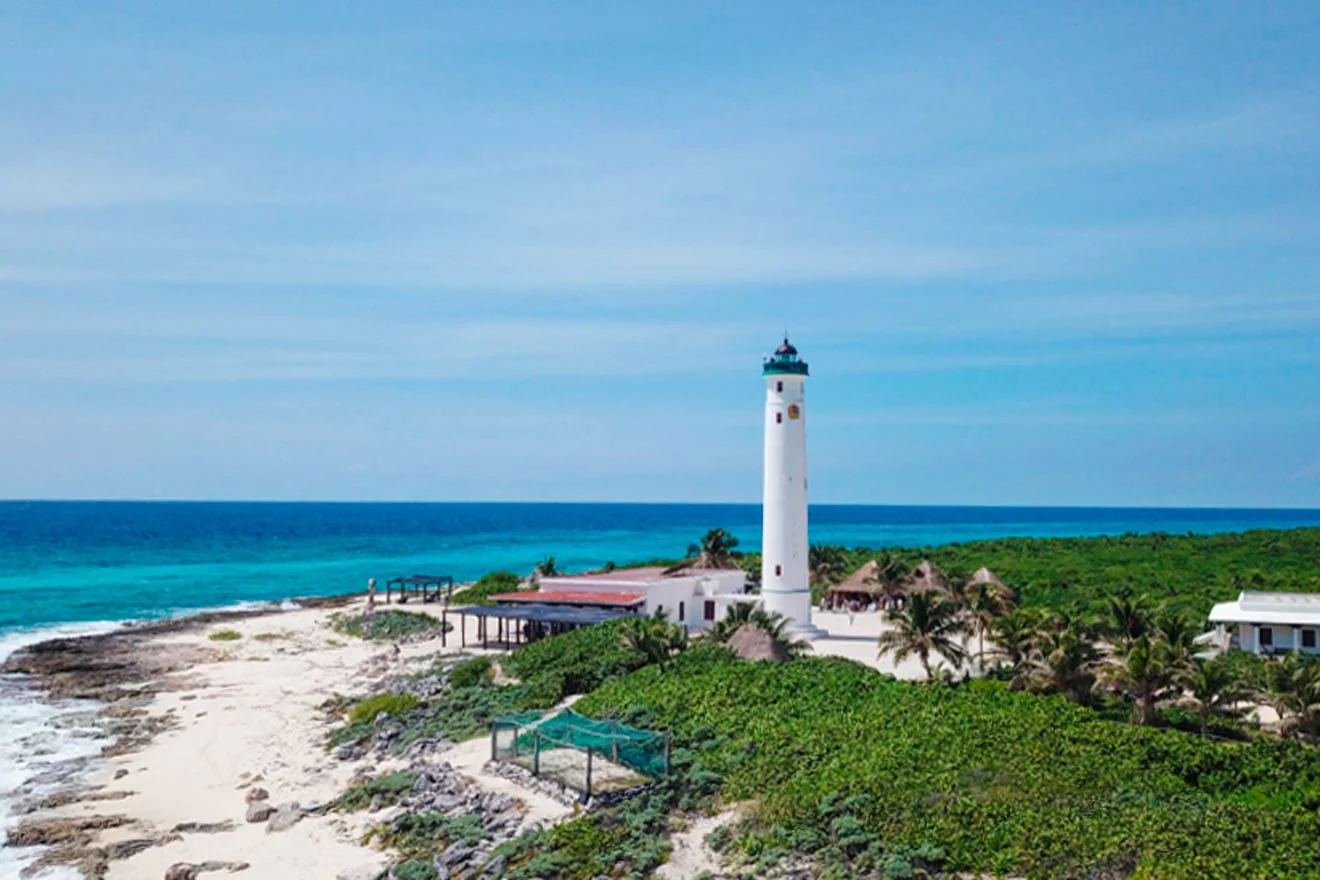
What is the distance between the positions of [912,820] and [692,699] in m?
8.93

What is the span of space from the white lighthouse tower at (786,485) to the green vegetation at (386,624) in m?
16.5

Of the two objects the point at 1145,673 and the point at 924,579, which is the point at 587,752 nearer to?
the point at 1145,673

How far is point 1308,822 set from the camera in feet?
58.4

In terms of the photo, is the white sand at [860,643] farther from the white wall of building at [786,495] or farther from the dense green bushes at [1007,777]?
the dense green bushes at [1007,777]

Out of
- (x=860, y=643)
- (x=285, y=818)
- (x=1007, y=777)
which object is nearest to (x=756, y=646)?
(x=860, y=643)

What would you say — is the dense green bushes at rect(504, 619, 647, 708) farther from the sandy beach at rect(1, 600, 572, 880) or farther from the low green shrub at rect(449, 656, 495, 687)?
the sandy beach at rect(1, 600, 572, 880)

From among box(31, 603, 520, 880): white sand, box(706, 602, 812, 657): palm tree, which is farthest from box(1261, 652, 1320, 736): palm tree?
box(31, 603, 520, 880): white sand

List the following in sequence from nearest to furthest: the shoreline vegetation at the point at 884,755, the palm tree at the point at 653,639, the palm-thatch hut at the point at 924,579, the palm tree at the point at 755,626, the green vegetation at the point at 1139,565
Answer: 1. the shoreline vegetation at the point at 884,755
2. the palm tree at the point at 653,639
3. the palm tree at the point at 755,626
4. the palm-thatch hut at the point at 924,579
5. the green vegetation at the point at 1139,565

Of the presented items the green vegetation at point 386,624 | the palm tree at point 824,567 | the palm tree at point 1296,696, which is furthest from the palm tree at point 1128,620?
the green vegetation at point 386,624

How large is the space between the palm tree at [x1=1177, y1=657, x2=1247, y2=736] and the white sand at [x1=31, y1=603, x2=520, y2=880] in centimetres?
1564

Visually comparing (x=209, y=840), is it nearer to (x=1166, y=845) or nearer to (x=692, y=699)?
(x=692, y=699)

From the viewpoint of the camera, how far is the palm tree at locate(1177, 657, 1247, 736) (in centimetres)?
2564

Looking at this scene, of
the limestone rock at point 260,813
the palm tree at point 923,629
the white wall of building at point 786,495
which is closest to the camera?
the limestone rock at point 260,813

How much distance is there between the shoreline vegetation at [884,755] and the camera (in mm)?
17984
